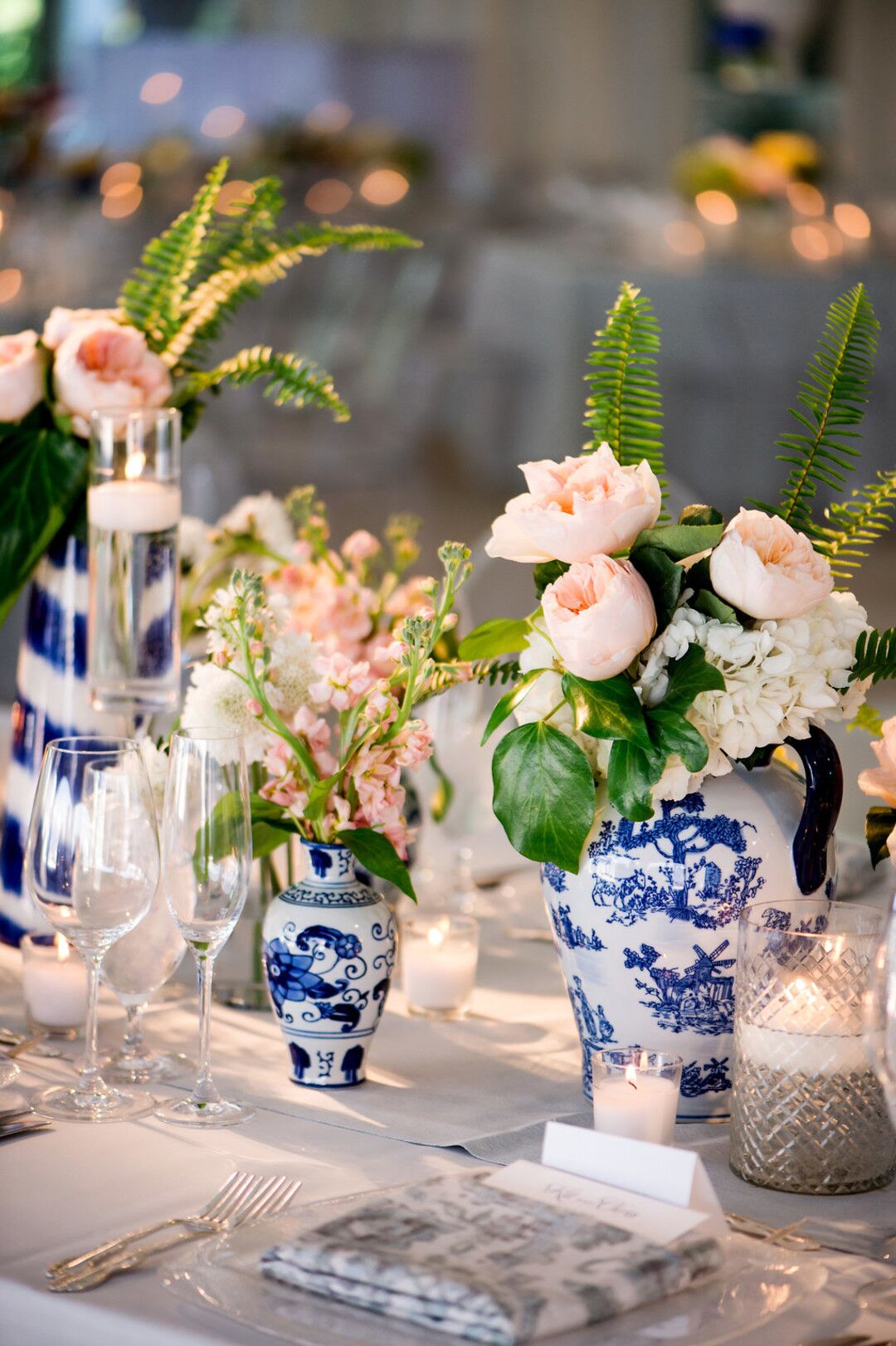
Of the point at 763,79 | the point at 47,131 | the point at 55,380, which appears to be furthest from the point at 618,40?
the point at 55,380

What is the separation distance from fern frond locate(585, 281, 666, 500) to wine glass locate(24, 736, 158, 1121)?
40 centimetres

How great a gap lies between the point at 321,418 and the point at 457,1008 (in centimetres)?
617

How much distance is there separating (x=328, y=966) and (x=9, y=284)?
234 inches

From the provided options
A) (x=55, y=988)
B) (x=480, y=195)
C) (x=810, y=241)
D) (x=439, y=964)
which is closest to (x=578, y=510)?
(x=439, y=964)

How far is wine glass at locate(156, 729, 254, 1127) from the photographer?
1031mm

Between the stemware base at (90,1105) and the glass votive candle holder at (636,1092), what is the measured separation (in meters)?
0.30

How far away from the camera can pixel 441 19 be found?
33.0 ft

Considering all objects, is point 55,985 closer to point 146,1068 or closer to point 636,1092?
point 146,1068

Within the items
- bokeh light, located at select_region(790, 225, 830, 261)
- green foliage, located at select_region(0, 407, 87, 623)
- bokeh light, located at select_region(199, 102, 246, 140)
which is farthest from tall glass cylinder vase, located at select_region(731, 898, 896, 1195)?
bokeh light, located at select_region(199, 102, 246, 140)

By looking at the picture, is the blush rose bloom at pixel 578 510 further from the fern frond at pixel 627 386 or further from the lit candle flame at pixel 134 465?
the lit candle flame at pixel 134 465

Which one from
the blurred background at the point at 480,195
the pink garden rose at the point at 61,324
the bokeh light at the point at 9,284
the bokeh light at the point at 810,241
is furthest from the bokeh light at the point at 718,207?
the pink garden rose at the point at 61,324

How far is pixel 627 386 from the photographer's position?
1.18 m

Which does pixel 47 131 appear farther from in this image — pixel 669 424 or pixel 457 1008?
pixel 457 1008

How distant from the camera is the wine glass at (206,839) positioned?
40.6 inches
